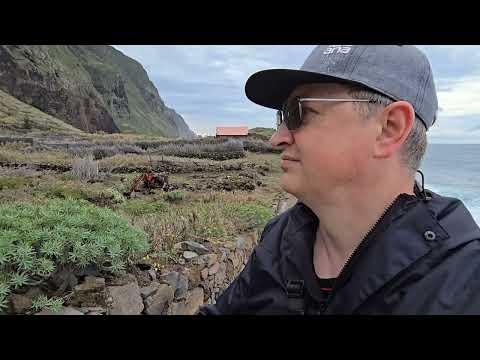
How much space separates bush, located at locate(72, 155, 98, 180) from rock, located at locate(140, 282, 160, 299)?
9.69 feet

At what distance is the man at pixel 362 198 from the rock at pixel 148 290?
1.64 metres

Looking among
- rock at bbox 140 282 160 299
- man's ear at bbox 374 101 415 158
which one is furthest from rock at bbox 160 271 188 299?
man's ear at bbox 374 101 415 158

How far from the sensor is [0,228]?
8.33 feet

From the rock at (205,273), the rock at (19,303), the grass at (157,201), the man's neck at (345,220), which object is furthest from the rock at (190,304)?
the man's neck at (345,220)

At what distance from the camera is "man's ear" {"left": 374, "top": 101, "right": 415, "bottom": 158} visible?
114 centimetres

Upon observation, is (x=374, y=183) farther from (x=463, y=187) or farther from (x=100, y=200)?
(x=463, y=187)

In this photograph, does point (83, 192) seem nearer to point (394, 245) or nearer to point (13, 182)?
point (13, 182)

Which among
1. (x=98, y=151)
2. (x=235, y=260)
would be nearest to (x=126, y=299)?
(x=235, y=260)

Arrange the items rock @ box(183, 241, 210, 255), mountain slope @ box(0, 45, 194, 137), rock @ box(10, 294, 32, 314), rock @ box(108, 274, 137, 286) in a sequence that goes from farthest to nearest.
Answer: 1. mountain slope @ box(0, 45, 194, 137)
2. rock @ box(183, 241, 210, 255)
3. rock @ box(108, 274, 137, 286)
4. rock @ box(10, 294, 32, 314)

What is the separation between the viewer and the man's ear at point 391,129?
3.73 ft

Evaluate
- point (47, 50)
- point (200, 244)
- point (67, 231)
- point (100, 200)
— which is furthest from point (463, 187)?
point (47, 50)

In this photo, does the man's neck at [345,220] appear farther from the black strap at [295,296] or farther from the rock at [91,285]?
the rock at [91,285]

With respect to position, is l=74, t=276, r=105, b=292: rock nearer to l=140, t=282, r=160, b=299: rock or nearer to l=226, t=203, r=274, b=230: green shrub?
l=140, t=282, r=160, b=299: rock

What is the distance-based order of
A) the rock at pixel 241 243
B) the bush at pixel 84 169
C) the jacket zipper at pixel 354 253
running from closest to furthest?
the jacket zipper at pixel 354 253, the rock at pixel 241 243, the bush at pixel 84 169
